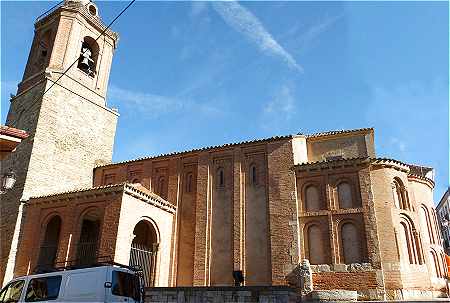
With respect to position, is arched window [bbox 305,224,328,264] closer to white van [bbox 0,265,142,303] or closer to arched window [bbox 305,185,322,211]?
arched window [bbox 305,185,322,211]

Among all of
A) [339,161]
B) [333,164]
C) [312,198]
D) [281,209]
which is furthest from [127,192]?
[339,161]

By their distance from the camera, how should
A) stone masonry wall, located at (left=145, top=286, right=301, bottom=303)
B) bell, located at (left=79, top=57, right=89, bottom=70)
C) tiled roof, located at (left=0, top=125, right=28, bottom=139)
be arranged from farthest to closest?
bell, located at (left=79, top=57, right=89, bottom=70) → stone masonry wall, located at (left=145, top=286, right=301, bottom=303) → tiled roof, located at (left=0, top=125, right=28, bottom=139)

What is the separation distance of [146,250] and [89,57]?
46.7ft

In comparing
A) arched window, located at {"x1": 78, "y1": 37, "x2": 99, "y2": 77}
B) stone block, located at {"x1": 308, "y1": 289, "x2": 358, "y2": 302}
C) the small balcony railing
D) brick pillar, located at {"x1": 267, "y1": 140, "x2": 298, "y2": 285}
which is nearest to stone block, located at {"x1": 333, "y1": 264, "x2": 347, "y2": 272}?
stone block, located at {"x1": 308, "y1": 289, "x2": 358, "y2": 302}

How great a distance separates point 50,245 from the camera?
20.1m

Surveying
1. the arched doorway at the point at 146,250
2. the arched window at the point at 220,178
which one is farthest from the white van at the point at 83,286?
the arched window at the point at 220,178

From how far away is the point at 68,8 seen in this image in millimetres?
25844

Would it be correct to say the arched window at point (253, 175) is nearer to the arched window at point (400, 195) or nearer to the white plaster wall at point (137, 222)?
the white plaster wall at point (137, 222)

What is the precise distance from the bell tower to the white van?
10971 millimetres

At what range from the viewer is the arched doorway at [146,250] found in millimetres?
18781

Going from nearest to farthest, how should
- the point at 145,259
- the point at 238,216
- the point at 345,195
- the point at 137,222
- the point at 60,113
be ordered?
the point at 137,222 < the point at 145,259 < the point at 345,195 < the point at 238,216 < the point at 60,113

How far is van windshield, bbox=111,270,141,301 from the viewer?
9337 mm

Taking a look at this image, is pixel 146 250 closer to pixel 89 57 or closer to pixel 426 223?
pixel 89 57

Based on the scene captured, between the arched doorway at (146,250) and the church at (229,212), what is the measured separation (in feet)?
0.20
